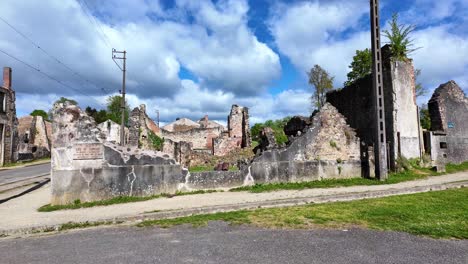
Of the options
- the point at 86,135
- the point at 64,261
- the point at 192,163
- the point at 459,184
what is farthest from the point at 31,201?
the point at 459,184

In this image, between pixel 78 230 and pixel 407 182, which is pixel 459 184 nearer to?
pixel 407 182

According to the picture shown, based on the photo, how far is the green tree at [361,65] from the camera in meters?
30.3

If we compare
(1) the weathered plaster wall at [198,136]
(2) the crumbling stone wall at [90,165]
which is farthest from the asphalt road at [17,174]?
(1) the weathered plaster wall at [198,136]

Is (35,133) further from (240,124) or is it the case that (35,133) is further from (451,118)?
(451,118)

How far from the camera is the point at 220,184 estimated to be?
443 inches

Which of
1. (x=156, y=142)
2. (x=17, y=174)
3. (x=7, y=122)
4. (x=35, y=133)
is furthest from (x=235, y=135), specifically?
(x=35, y=133)

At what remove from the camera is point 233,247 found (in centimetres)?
487

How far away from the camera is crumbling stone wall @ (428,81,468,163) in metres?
16.8

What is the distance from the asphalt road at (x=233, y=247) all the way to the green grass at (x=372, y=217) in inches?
17.5

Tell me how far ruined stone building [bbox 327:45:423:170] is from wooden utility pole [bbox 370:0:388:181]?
887mm

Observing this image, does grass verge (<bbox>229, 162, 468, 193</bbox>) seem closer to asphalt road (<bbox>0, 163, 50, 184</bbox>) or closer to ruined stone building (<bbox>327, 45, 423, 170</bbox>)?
ruined stone building (<bbox>327, 45, 423, 170</bbox>)

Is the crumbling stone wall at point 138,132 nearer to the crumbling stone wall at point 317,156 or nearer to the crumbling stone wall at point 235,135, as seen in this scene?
the crumbling stone wall at point 235,135

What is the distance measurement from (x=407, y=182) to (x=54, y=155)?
1298cm

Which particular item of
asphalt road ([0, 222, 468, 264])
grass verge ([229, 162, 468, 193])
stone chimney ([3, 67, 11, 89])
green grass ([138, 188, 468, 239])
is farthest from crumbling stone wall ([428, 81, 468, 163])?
stone chimney ([3, 67, 11, 89])
